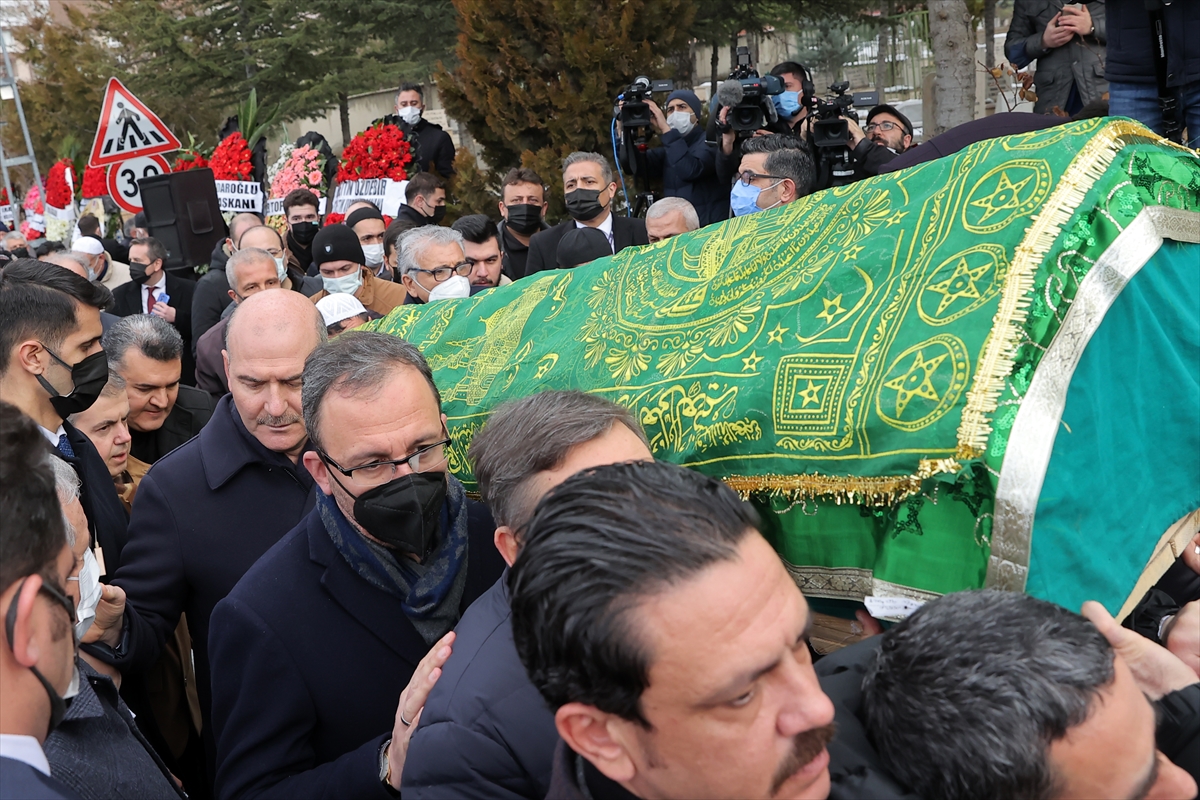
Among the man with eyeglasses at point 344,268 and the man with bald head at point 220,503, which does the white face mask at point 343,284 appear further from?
the man with bald head at point 220,503

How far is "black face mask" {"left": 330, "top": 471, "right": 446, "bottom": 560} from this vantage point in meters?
2.20

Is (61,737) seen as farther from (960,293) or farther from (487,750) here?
(960,293)

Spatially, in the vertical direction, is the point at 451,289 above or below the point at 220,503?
above

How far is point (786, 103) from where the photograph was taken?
6.32 metres

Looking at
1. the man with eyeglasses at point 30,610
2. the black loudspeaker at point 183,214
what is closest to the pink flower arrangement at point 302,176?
the black loudspeaker at point 183,214

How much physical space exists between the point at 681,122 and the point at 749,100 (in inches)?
49.0

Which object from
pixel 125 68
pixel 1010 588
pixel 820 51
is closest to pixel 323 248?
pixel 1010 588

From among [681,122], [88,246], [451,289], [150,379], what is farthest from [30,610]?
[88,246]

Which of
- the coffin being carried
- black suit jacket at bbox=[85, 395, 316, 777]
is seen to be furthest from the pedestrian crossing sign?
the coffin being carried

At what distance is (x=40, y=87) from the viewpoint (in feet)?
93.5

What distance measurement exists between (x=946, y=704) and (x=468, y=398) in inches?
64.2

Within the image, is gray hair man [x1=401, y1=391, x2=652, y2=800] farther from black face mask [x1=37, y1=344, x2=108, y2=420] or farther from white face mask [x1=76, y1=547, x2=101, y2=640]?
black face mask [x1=37, y1=344, x2=108, y2=420]

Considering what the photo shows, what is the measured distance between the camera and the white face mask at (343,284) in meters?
5.59

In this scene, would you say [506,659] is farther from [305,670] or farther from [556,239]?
[556,239]
